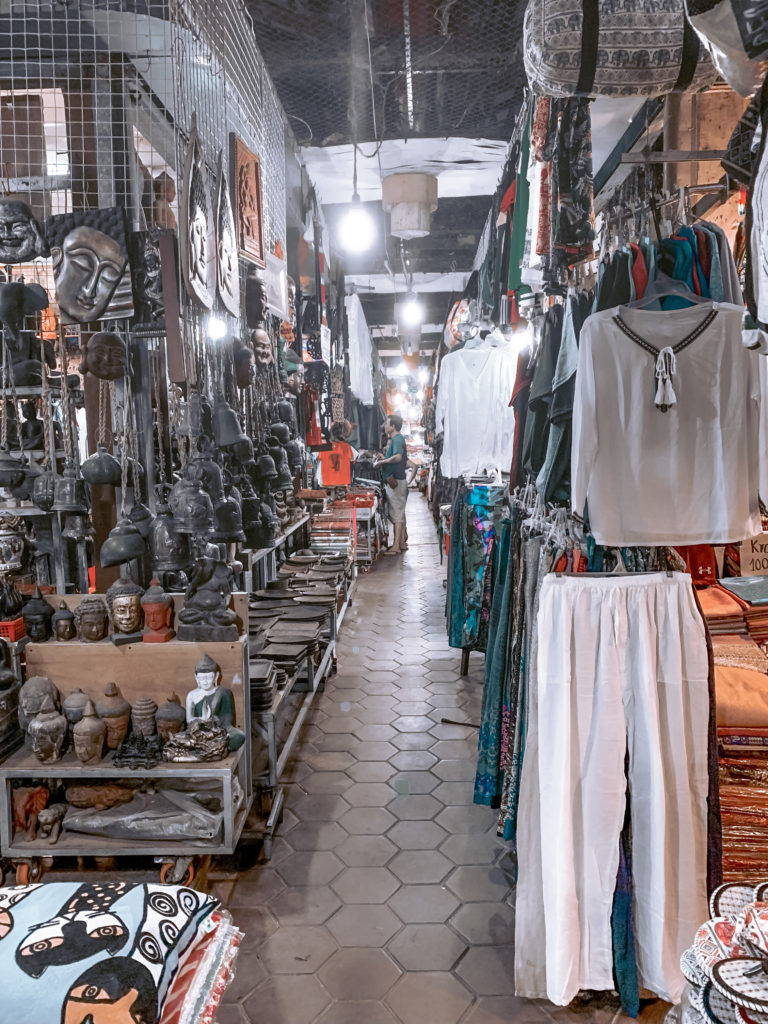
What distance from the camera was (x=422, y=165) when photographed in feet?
19.5

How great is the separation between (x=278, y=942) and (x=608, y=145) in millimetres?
3787

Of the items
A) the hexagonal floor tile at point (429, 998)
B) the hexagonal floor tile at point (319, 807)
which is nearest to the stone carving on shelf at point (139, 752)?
the hexagonal floor tile at point (319, 807)

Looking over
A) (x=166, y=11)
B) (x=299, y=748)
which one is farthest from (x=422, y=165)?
(x=299, y=748)

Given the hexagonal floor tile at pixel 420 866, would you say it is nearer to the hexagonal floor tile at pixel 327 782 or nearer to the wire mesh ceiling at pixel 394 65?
the hexagonal floor tile at pixel 327 782

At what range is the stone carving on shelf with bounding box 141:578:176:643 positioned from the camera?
2.68 m

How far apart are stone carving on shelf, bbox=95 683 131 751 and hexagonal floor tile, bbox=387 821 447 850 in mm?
1228

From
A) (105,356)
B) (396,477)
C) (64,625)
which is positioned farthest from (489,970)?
(396,477)

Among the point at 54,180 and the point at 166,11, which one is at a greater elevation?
the point at 166,11

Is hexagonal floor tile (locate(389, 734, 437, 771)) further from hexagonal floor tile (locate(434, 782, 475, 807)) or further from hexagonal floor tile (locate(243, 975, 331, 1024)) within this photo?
hexagonal floor tile (locate(243, 975, 331, 1024))

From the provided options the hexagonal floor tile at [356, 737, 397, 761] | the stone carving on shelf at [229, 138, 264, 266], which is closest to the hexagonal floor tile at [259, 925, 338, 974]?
the hexagonal floor tile at [356, 737, 397, 761]

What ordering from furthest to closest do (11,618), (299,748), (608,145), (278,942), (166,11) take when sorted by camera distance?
(299,748), (608,145), (166,11), (11,618), (278,942)

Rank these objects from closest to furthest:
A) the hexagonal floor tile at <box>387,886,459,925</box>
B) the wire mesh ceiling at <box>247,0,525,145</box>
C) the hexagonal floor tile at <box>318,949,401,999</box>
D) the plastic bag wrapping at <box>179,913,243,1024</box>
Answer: the plastic bag wrapping at <box>179,913,243,1024</box>, the hexagonal floor tile at <box>318,949,401,999</box>, the hexagonal floor tile at <box>387,886,459,925</box>, the wire mesh ceiling at <box>247,0,525,145</box>

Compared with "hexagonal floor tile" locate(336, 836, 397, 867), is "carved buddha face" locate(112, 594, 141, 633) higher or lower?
higher

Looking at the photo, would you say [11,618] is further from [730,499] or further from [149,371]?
[730,499]
